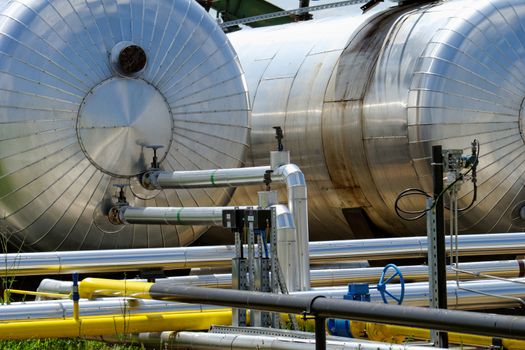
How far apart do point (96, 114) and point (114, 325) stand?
10.5 feet

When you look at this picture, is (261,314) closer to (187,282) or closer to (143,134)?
(187,282)

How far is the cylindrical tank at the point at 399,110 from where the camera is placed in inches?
414

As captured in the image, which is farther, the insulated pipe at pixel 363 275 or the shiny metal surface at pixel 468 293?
the insulated pipe at pixel 363 275

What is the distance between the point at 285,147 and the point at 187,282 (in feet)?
12.1

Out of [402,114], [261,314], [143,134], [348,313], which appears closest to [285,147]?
[402,114]

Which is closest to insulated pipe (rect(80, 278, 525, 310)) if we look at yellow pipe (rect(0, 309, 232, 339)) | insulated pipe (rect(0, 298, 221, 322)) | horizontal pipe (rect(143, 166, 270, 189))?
insulated pipe (rect(0, 298, 221, 322))

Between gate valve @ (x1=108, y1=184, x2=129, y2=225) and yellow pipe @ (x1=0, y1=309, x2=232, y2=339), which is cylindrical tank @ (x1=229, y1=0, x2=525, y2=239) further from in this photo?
yellow pipe @ (x1=0, y1=309, x2=232, y2=339)

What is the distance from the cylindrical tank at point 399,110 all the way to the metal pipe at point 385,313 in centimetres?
571

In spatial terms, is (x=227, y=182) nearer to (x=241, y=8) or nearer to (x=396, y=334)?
(x=396, y=334)

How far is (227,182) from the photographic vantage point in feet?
31.3

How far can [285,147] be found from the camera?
1202 cm

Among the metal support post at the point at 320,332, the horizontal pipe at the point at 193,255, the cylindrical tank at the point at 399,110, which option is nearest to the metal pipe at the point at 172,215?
the horizontal pipe at the point at 193,255

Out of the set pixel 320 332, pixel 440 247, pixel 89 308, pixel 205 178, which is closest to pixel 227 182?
pixel 205 178

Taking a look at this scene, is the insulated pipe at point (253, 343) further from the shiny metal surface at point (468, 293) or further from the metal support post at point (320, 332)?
the shiny metal surface at point (468, 293)
